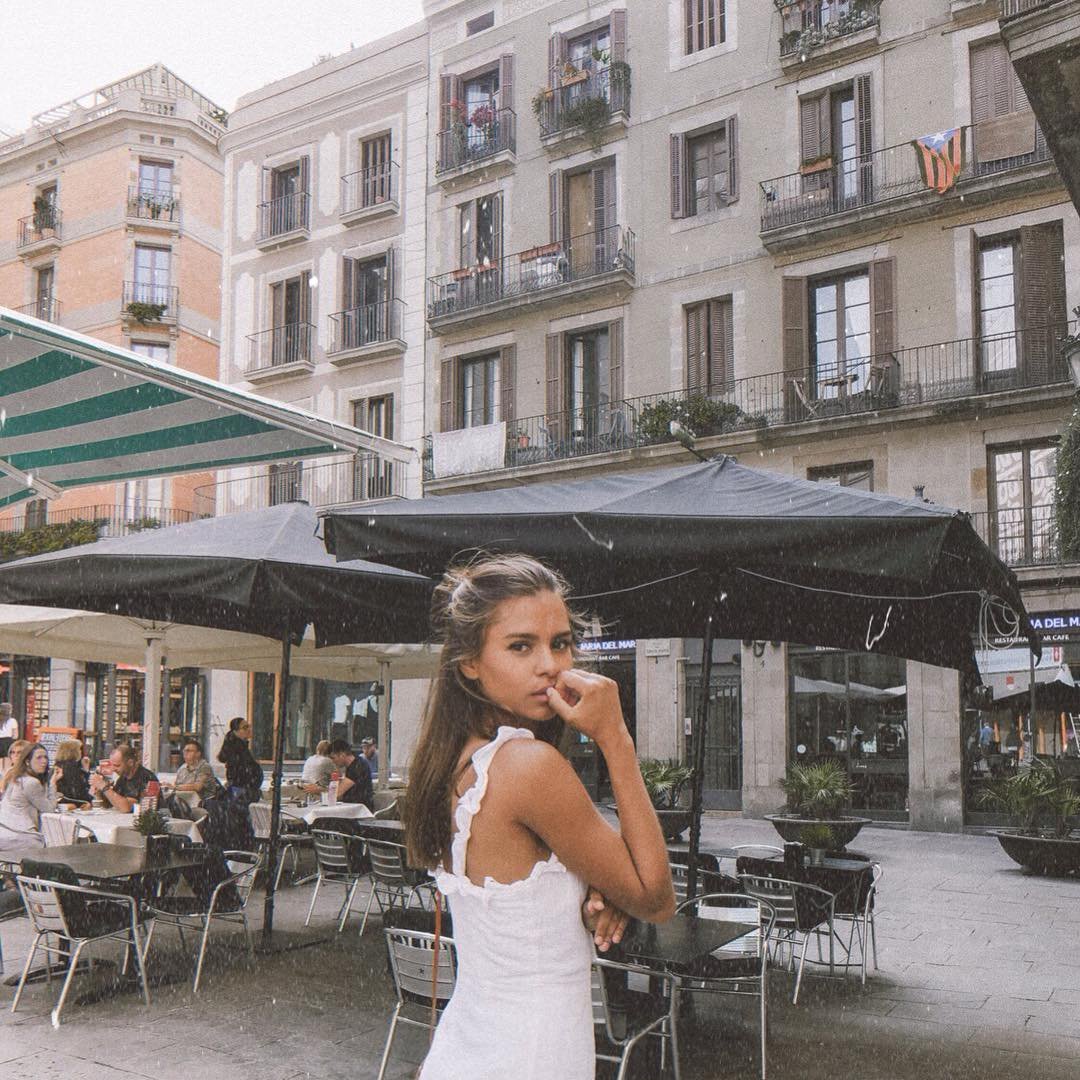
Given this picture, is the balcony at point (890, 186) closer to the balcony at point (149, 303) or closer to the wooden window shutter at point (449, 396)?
the wooden window shutter at point (449, 396)

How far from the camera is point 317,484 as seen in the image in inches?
1007

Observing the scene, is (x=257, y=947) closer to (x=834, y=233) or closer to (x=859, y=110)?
(x=834, y=233)

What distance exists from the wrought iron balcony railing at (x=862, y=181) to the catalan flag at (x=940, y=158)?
12 centimetres

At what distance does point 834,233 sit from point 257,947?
16029mm

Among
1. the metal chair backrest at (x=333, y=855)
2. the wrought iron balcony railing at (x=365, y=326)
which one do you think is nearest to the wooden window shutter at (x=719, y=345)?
the wrought iron balcony railing at (x=365, y=326)

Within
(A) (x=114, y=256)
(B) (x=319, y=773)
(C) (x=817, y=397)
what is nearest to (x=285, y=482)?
(A) (x=114, y=256)

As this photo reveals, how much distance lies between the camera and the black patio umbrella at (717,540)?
450 centimetres

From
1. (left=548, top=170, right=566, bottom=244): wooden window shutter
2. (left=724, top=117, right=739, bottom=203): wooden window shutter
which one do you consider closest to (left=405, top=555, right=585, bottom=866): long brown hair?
(left=724, top=117, right=739, bottom=203): wooden window shutter

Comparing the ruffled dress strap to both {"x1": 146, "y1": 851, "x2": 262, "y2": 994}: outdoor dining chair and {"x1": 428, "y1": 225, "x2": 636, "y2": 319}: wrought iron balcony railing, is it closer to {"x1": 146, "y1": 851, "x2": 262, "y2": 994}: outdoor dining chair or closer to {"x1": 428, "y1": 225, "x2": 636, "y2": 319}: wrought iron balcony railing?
{"x1": 146, "y1": 851, "x2": 262, "y2": 994}: outdoor dining chair

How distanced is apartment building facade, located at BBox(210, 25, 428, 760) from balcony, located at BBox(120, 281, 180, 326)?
4.00m

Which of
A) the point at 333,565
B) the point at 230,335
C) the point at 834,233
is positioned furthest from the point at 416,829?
the point at 230,335

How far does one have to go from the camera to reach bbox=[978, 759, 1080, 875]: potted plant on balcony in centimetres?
1171

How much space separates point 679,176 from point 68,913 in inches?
740

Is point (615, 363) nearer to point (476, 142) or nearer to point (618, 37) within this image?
point (476, 142)
